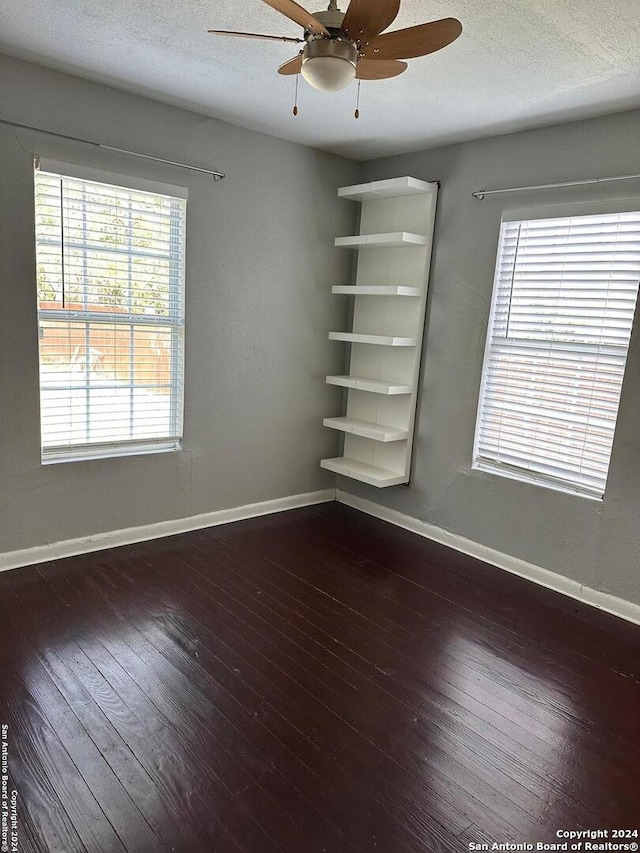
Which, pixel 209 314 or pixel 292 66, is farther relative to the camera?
pixel 209 314

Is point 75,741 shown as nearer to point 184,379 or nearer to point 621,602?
point 184,379

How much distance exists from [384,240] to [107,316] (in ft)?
5.95

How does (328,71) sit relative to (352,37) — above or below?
below

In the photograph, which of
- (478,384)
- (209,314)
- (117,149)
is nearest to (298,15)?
(117,149)

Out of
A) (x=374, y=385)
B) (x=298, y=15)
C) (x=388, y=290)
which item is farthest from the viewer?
(x=374, y=385)

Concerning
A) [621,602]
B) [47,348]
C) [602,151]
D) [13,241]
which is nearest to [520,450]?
[621,602]

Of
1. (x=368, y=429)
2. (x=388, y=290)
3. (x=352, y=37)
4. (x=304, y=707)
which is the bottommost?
(x=304, y=707)

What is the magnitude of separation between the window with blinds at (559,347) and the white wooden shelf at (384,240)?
571 mm

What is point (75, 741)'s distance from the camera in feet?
6.18

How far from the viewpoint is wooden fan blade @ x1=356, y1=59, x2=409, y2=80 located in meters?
1.88

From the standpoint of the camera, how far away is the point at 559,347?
123 inches

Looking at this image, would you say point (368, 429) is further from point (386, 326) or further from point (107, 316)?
point (107, 316)

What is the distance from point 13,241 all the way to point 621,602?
363 cm

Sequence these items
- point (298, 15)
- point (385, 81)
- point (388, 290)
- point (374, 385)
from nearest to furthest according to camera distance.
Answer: point (298, 15) → point (385, 81) → point (388, 290) → point (374, 385)
